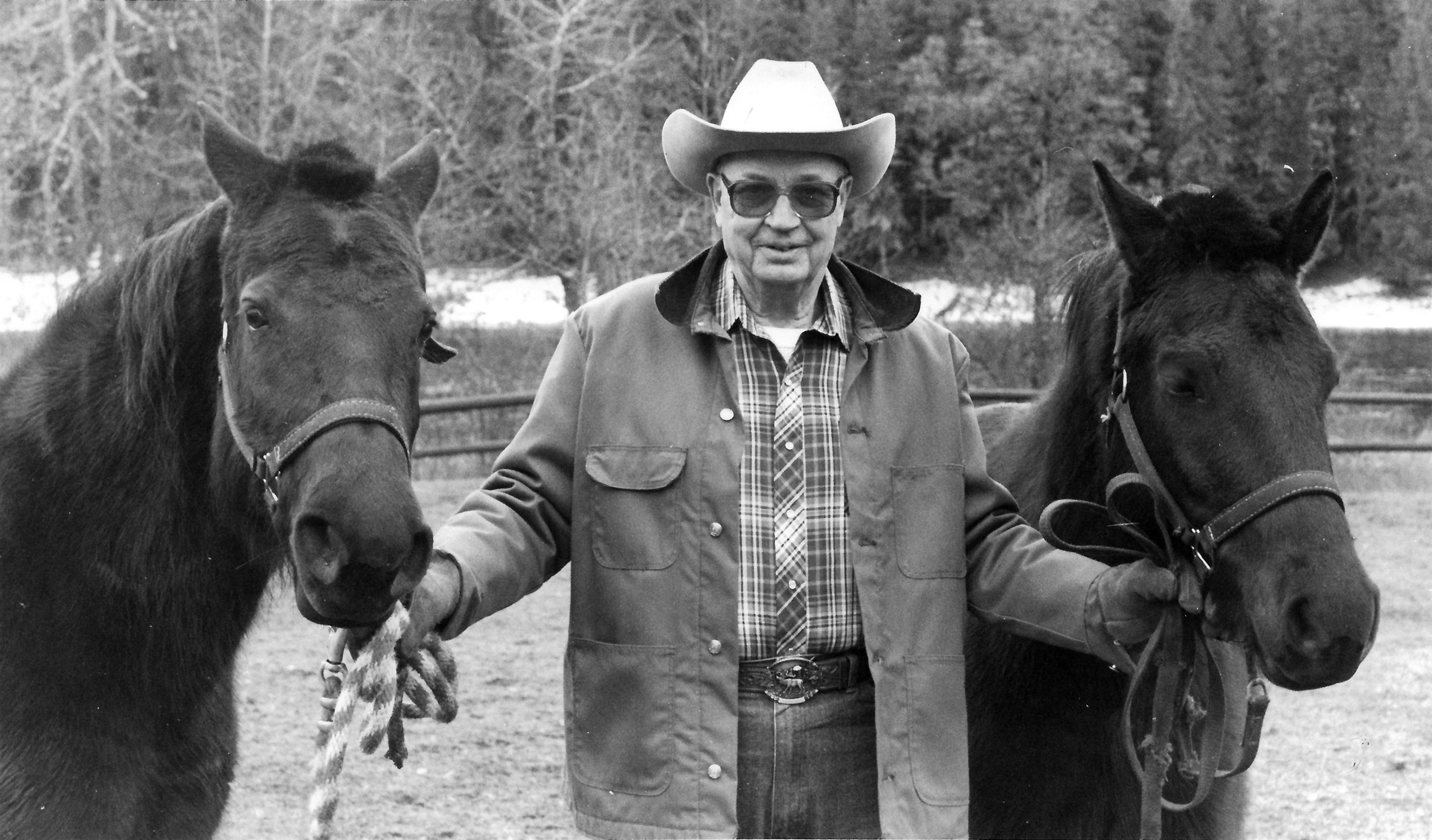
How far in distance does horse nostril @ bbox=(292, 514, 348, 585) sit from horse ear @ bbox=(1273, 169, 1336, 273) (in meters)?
1.66

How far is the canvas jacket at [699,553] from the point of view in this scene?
239 centimetres

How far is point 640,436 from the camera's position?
2.50m

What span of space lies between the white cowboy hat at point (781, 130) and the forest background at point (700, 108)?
7867 mm

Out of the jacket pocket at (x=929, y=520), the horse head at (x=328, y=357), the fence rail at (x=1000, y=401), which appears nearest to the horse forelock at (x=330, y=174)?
the horse head at (x=328, y=357)

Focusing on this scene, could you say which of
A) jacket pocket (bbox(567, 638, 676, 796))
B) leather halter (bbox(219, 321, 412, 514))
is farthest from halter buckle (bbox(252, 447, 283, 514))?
jacket pocket (bbox(567, 638, 676, 796))

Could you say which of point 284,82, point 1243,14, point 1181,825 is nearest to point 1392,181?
point 1243,14

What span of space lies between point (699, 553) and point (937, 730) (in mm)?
532

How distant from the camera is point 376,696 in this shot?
6.47 feet

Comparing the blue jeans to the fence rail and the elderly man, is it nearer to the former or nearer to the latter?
the elderly man

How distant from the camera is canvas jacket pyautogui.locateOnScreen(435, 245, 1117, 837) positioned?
2.39m

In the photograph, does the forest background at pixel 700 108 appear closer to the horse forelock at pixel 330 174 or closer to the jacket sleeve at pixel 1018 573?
the jacket sleeve at pixel 1018 573

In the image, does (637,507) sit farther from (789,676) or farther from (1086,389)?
(1086,389)

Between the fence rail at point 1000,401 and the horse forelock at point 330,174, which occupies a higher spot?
the horse forelock at point 330,174

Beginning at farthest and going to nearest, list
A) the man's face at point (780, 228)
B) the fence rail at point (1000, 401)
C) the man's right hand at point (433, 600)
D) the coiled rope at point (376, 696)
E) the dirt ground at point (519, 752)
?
the fence rail at point (1000, 401) < the dirt ground at point (519, 752) < the man's face at point (780, 228) < the man's right hand at point (433, 600) < the coiled rope at point (376, 696)
